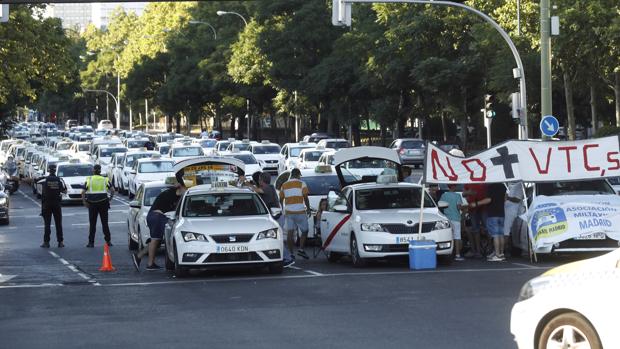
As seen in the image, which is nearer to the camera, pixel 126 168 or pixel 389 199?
pixel 389 199

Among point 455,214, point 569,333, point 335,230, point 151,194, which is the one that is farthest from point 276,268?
point 569,333

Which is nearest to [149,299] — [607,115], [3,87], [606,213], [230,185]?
Result: [230,185]

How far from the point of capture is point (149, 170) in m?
47.0

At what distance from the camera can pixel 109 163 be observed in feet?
187

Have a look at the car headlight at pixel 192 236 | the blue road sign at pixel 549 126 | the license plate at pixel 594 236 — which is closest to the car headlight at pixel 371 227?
the car headlight at pixel 192 236

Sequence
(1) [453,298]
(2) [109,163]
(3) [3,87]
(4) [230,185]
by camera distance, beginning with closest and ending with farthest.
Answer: (1) [453,298]
(4) [230,185]
(3) [3,87]
(2) [109,163]

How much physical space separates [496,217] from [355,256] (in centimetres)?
255

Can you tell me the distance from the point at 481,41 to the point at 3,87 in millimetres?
22750

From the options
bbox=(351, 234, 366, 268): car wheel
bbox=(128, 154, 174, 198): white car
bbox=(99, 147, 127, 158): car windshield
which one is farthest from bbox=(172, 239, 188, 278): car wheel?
bbox=(99, 147, 127, 158): car windshield

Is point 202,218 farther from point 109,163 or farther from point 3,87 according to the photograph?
point 109,163

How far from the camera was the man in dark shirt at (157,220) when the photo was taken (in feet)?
71.0

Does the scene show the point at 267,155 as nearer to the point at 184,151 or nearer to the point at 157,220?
the point at 184,151

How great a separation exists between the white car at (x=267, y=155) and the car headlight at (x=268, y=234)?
39519 mm

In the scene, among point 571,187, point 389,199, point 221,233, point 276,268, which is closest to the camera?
point 221,233
